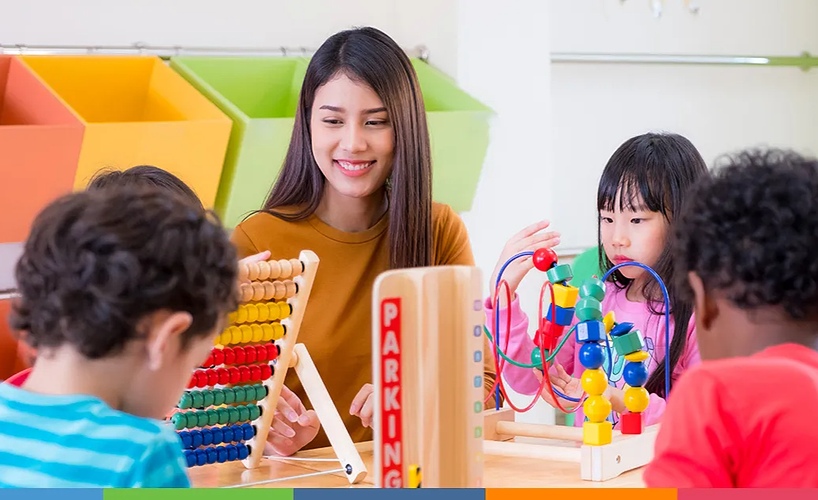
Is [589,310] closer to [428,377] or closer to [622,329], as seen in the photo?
[622,329]

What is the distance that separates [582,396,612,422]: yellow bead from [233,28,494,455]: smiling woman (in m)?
0.36

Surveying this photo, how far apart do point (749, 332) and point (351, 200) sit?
3.22 ft

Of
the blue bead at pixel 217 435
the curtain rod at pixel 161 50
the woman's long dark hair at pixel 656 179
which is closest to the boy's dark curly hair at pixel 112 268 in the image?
the blue bead at pixel 217 435

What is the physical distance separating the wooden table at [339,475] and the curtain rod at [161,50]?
1338mm

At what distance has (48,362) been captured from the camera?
956mm

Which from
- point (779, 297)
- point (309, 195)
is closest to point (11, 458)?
point (779, 297)

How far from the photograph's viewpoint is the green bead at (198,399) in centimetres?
144

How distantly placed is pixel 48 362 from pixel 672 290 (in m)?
1.17

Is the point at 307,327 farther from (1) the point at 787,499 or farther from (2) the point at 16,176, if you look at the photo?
(1) the point at 787,499

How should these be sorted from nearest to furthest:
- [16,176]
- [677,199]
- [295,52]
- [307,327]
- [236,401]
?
[236,401], [307,327], [677,199], [16,176], [295,52]

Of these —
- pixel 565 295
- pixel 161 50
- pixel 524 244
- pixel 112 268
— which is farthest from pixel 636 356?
pixel 161 50

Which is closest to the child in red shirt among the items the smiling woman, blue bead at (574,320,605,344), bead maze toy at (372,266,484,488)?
bead maze toy at (372,266,484,488)

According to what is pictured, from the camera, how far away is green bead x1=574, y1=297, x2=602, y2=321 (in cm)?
138

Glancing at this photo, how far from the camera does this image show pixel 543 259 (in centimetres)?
150
